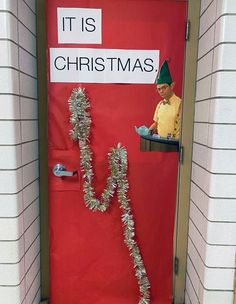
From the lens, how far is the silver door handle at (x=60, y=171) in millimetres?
1397

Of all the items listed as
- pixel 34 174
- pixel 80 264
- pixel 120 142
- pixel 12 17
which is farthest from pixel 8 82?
pixel 80 264

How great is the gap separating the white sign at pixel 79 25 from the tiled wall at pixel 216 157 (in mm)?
477

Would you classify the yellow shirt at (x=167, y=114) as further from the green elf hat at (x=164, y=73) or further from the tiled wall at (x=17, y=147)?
the tiled wall at (x=17, y=147)

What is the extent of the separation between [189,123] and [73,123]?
1.81 ft

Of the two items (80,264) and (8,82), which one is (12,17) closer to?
(8,82)

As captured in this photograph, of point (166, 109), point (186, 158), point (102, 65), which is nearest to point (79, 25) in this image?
point (102, 65)

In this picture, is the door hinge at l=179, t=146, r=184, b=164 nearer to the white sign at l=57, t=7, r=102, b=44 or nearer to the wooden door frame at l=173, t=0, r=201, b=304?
the wooden door frame at l=173, t=0, r=201, b=304

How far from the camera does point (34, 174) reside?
1.37m

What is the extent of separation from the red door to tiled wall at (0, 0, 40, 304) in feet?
0.45

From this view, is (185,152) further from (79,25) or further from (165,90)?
(79,25)

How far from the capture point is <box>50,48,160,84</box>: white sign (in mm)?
1354

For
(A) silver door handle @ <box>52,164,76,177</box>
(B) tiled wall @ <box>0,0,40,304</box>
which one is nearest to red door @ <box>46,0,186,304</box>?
(A) silver door handle @ <box>52,164,76,177</box>

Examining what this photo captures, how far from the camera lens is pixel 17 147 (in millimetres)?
1142

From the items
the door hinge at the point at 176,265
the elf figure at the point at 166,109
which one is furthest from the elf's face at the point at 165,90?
the door hinge at the point at 176,265
